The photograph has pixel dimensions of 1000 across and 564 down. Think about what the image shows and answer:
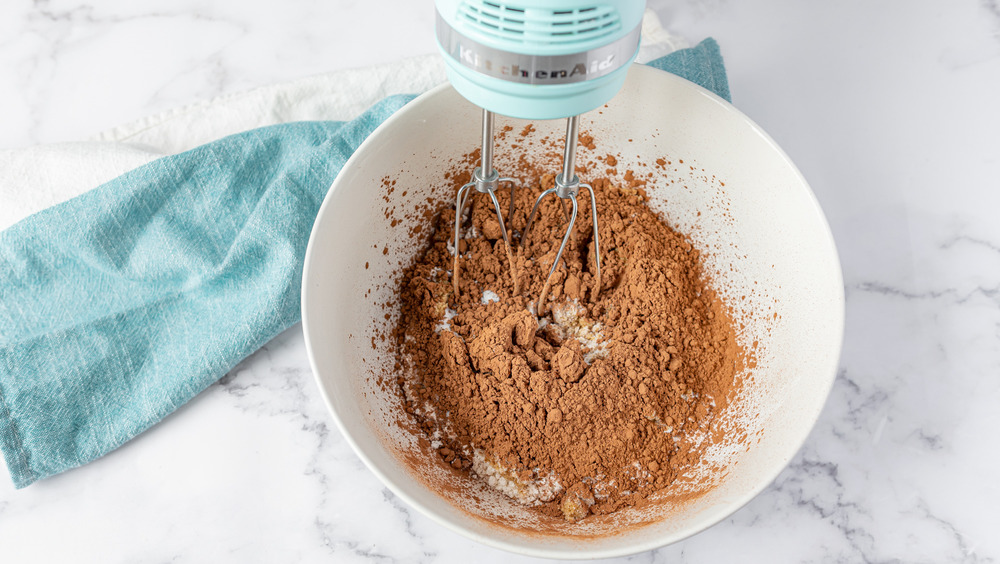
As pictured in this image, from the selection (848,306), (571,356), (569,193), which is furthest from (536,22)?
(848,306)

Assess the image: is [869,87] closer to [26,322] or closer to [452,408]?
[452,408]

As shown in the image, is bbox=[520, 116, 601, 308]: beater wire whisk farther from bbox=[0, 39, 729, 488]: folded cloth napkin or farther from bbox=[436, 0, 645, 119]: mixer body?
bbox=[0, 39, 729, 488]: folded cloth napkin

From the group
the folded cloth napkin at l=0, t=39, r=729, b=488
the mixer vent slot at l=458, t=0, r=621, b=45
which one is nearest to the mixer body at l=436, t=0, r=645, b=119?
the mixer vent slot at l=458, t=0, r=621, b=45

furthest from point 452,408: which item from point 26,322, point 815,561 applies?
point 26,322

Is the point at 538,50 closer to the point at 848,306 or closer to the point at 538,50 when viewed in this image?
the point at 538,50

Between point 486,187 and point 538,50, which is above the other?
point 538,50

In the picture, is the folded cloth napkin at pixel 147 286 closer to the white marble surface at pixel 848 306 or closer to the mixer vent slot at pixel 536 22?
the white marble surface at pixel 848 306

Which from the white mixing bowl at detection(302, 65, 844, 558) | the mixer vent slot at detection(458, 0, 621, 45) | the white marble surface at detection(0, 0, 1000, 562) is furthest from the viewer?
the white marble surface at detection(0, 0, 1000, 562)
